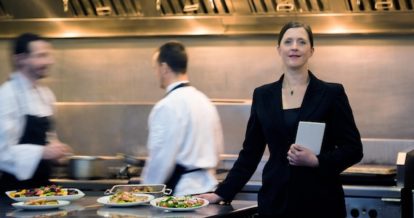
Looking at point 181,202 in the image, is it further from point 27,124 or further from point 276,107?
point 27,124

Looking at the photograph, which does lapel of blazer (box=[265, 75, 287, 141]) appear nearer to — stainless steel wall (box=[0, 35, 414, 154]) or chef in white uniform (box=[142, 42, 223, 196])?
chef in white uniform (box=[142, 42, 223, 196])

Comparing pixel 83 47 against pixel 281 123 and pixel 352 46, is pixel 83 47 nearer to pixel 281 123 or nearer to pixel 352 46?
pixel 352 46

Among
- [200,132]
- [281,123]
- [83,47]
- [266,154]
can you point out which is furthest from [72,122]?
[281,123]

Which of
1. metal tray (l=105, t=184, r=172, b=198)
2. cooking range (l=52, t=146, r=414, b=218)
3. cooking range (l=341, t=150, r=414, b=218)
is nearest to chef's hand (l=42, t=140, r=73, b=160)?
metal tray (l=105, t=184, r=172, b=198)

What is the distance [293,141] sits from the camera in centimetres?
337

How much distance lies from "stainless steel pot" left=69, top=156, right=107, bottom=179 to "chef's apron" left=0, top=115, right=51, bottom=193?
102 centimetres

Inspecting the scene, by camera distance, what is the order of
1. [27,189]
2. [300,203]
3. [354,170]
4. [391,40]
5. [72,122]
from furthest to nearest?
[72,122], [391,40], [354,170], [27,189], [300,203]

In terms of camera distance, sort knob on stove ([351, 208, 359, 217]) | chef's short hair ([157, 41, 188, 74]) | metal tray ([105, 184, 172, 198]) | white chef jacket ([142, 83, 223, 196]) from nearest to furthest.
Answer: metal tray ([105, 184, 172, 198]) < white chef jacket ([142, 83, 223, 196]) < chef's short hair ([157, 41, 188, 74]) < knob on stove ([351, 208, 359, 217])

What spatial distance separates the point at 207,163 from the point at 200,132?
0.18 meters

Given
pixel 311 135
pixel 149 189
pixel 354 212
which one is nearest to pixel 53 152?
pixel 149 189

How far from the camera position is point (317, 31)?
5418mm

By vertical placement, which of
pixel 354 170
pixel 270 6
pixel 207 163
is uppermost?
pixel 270 6

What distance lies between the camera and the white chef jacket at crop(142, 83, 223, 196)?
13.7 feet

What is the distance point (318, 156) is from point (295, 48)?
48 centimetres
